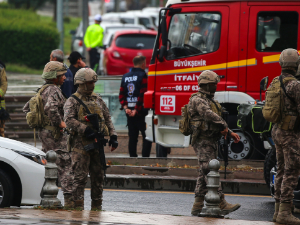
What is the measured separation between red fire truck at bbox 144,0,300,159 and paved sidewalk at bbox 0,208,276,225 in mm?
3994

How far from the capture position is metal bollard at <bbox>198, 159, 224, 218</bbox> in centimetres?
664

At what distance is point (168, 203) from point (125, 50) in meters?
12.3

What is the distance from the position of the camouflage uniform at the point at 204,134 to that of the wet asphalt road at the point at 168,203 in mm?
603

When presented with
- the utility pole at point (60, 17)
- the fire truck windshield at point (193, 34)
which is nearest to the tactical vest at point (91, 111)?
the fire truck windshield at point (193, 34)

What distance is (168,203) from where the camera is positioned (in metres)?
8.36

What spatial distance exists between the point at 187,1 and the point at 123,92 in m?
2.13

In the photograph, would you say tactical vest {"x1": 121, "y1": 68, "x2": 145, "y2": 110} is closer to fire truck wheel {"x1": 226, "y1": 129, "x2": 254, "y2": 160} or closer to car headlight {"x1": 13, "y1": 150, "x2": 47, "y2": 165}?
fire truck wheel {"x1": 226, "y1": 129, "x2": 254, "y2": 160}

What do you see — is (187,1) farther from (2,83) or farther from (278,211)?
(278,211)

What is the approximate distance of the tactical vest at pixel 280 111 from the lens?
6.60 metres

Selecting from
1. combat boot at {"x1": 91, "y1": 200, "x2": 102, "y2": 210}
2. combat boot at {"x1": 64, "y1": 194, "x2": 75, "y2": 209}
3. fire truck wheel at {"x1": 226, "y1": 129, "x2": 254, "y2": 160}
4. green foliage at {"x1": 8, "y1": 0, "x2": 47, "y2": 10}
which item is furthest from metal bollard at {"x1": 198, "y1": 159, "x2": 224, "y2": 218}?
green foliage at {"x1": 8, "y1": 0, "x2": 47, "y2": 10}

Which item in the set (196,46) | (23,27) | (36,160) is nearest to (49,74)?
(36,160)

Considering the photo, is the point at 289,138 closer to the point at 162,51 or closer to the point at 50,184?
the point at 50,184

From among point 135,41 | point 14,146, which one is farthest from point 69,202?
point 135,41

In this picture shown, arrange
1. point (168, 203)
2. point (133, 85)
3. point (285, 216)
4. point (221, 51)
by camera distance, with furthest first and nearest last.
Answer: point (133, 85) → point (221, 51) → point (168, 203) → point (285, 216)
